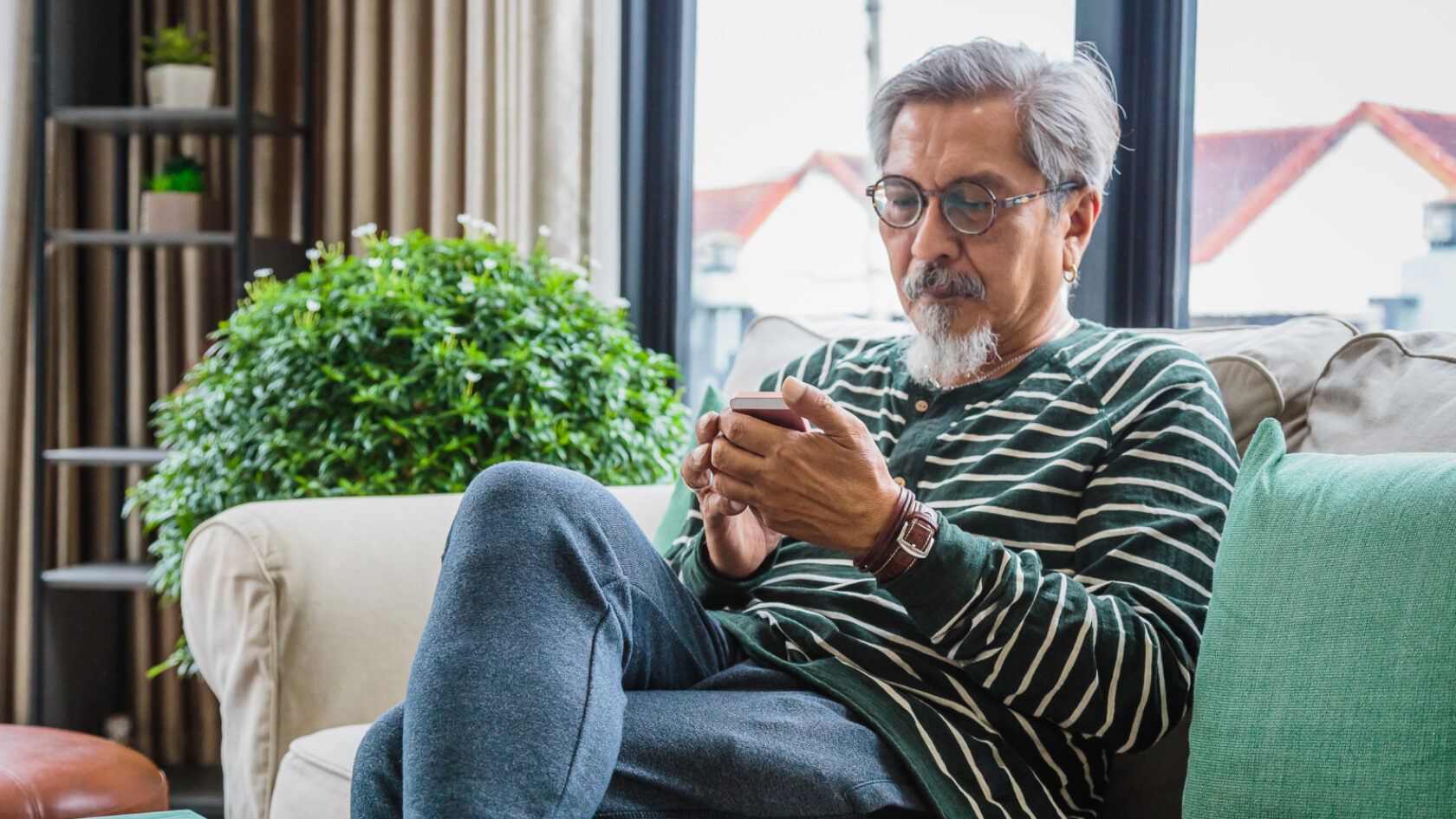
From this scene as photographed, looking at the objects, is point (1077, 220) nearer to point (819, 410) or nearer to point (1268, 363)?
point (1268, 363)

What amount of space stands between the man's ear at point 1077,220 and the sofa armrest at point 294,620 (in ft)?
2.80

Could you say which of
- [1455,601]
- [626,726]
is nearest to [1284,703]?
[1455,601]

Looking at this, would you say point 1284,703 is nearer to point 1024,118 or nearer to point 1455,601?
point 1455,601

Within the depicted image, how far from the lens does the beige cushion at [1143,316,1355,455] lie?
1.29 m

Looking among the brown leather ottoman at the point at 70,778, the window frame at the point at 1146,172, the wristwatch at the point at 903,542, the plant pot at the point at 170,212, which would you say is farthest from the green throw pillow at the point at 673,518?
the plant pot at the point at 170,212

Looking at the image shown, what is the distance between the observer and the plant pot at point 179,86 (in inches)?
101

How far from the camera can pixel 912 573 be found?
38.5 inches

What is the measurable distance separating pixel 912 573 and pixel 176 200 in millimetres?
2195

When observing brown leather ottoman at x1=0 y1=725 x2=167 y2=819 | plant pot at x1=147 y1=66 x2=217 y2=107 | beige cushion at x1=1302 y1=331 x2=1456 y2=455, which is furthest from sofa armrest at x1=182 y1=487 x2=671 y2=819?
plant pot at x1=147 y1=66 x2=217 y2=107

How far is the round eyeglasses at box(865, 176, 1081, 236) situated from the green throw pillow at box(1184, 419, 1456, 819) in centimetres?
42

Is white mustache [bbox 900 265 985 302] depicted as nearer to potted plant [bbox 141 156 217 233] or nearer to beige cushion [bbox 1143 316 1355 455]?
beige cushion [bbox 1143 316 1355 455]

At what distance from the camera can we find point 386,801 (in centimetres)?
91

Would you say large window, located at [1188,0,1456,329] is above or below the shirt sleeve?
above

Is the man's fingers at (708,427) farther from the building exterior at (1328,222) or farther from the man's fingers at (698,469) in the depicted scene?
the building exterior at (1328,222)
